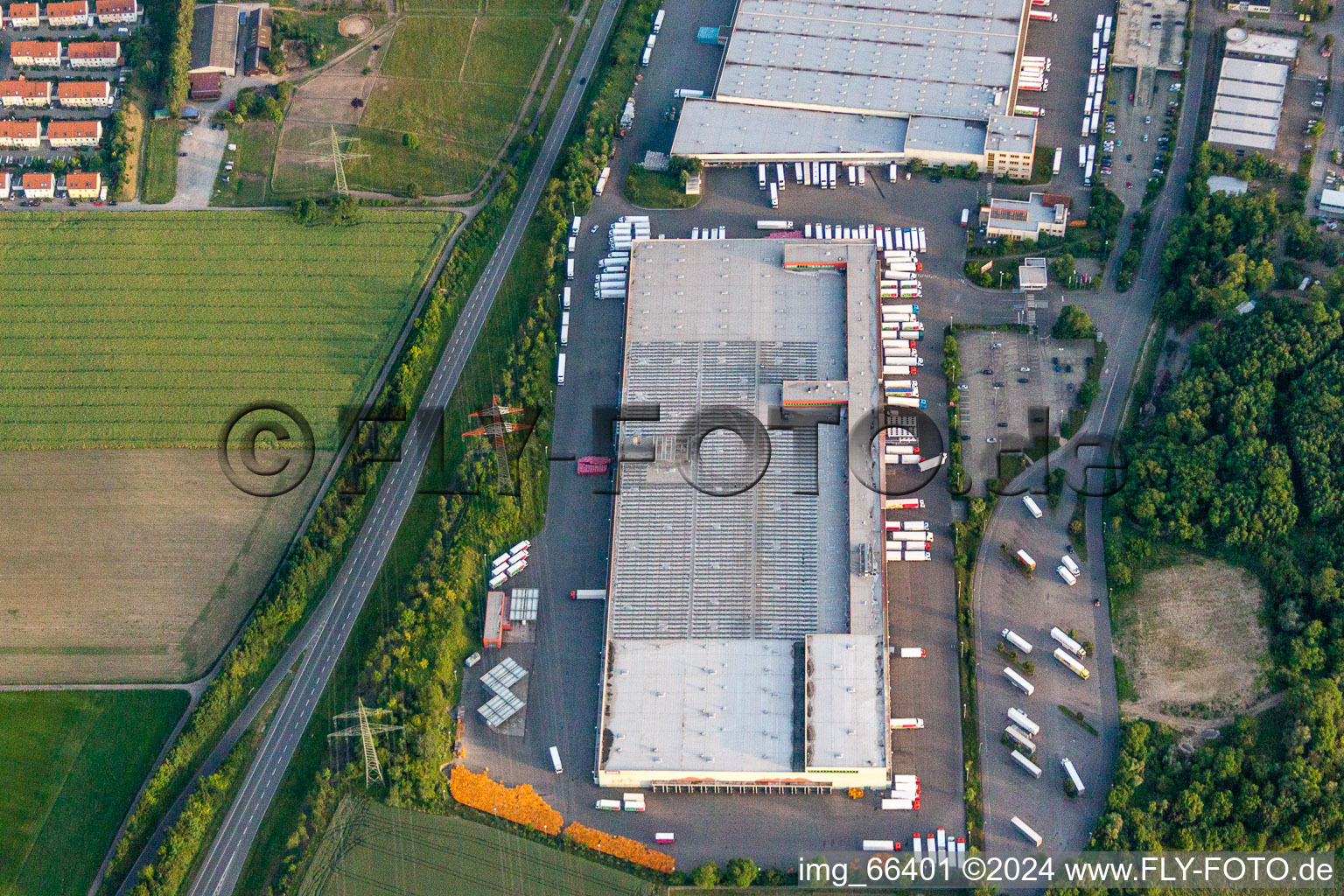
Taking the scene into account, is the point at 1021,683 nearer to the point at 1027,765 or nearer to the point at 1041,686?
the point at 1041,686

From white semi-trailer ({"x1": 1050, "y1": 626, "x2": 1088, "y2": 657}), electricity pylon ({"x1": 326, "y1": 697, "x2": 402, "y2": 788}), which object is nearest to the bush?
white semi-trailer ({"x1": 1050, "y1": 626, "x2": 1088, "y2": 657})

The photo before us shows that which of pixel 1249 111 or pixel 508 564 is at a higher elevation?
pixel 1249 111

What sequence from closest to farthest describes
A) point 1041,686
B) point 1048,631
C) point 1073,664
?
point 1073,664, point 1041,686, point 1048,631

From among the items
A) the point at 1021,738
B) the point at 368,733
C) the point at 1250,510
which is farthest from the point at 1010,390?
the point at 368,733

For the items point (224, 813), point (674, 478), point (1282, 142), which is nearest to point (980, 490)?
point (674, 478)

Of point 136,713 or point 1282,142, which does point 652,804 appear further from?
point 1282,142

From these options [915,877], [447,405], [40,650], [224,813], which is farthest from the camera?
[447,405]
